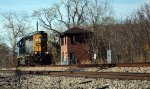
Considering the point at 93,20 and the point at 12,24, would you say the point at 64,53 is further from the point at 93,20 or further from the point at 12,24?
the point at 12,24

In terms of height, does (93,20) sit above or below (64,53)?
above

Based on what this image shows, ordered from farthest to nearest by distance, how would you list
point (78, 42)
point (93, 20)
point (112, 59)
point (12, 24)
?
point (12, 24) < point (93, 20) < point (78, 42) < point (112, 59)

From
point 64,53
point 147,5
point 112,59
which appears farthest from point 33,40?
point 64,53

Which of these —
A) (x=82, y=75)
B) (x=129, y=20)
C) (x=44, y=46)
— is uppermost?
(x=129, y=20)

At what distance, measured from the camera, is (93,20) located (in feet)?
267

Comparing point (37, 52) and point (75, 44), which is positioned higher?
point (75, 44)

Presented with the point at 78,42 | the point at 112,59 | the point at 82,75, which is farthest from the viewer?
the point at 78,42

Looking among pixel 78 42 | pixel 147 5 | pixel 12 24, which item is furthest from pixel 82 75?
pixel 12 24

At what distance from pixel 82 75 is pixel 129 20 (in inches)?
1480

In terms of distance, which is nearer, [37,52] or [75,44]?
[37,52]

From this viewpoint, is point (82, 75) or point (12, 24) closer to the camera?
point (82, 75)

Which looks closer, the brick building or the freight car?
the freight car

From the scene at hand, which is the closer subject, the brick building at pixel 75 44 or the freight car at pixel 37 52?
the freight car at pixel 37 52

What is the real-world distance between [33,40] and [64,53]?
25.5 meters
